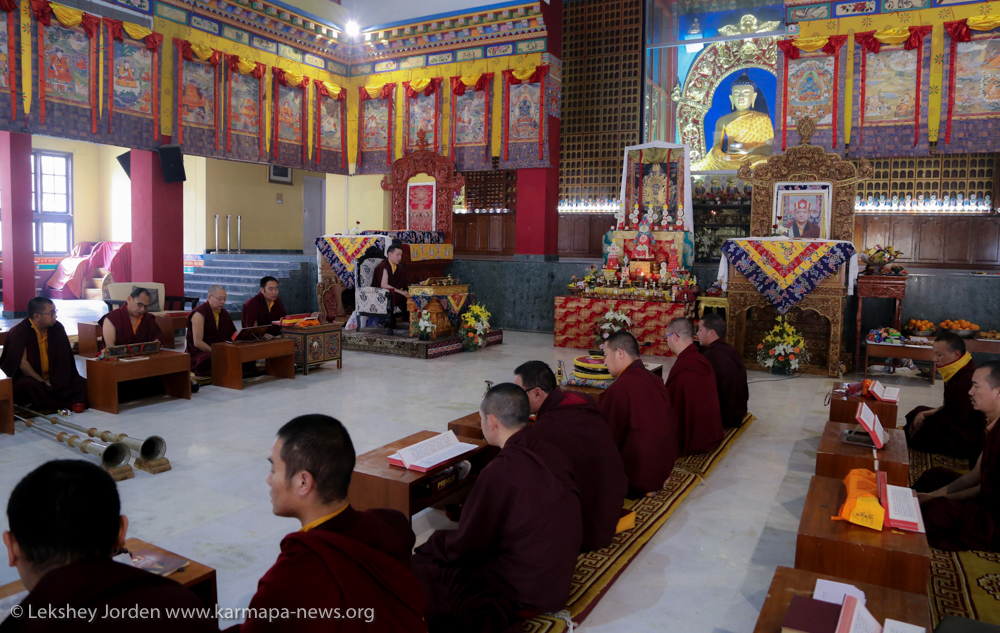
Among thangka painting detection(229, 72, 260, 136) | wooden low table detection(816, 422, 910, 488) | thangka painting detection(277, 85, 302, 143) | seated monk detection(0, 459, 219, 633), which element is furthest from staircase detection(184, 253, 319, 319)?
seated monk detection(0, 459, 219, 633)

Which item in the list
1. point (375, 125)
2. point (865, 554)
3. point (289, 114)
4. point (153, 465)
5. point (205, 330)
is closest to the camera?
point (865, 554)

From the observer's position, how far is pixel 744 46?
15.7 metres

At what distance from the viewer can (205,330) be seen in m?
7.29

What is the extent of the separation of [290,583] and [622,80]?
1436cm

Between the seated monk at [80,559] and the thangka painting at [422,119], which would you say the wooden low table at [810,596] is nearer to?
the seated monk at [80,559]

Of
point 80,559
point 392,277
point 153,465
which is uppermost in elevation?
point 392,277

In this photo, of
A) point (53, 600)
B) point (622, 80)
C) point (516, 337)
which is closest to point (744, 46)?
point (622, 80)

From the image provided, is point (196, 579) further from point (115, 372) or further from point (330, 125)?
point (330, 125)

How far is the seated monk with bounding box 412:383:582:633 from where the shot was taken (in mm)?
2627

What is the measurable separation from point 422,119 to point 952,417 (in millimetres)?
10495

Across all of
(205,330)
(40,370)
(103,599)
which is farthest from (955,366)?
(40,370)

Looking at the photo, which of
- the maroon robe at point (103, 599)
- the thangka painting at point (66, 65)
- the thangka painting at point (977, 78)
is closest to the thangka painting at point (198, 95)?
the thangka painting at point (66, 65)

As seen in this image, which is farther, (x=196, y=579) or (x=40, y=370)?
(x=40, y=370)

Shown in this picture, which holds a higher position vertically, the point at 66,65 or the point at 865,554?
the point at 66,65
